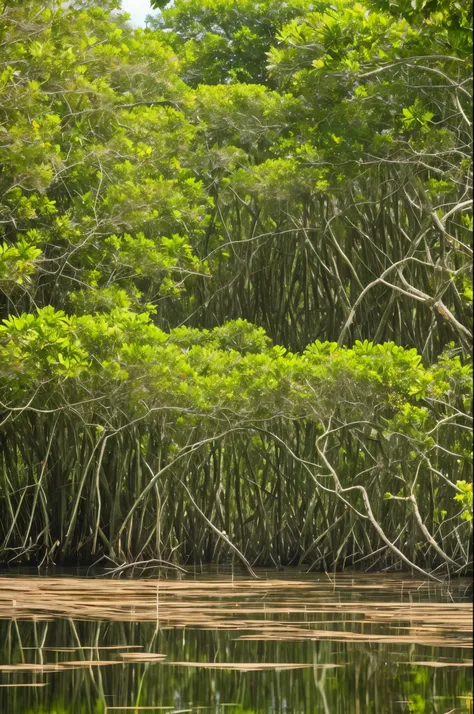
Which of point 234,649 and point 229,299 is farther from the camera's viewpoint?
point 229,299

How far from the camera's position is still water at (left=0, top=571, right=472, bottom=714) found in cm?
467

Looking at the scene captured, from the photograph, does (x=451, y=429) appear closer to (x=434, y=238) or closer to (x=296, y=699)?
(x=434, y=238)

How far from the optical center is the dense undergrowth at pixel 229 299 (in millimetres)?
10734

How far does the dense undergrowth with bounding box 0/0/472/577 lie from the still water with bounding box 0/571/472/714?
66.4 inches

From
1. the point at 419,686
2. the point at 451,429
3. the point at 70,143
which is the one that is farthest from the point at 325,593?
the point at 70,143

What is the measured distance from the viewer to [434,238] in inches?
488

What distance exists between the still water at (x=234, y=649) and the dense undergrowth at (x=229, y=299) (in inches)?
66.4

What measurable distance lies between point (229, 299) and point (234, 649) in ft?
26.7

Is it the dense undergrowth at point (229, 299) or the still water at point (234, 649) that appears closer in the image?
the still water at point (234, 649)

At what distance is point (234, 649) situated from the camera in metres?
6.05

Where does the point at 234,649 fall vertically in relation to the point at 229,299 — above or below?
below

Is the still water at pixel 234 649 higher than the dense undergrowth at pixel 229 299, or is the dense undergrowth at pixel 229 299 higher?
the dense undergrowth at pixel 229 299

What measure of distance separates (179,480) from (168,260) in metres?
2.17

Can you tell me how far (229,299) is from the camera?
13969mm
